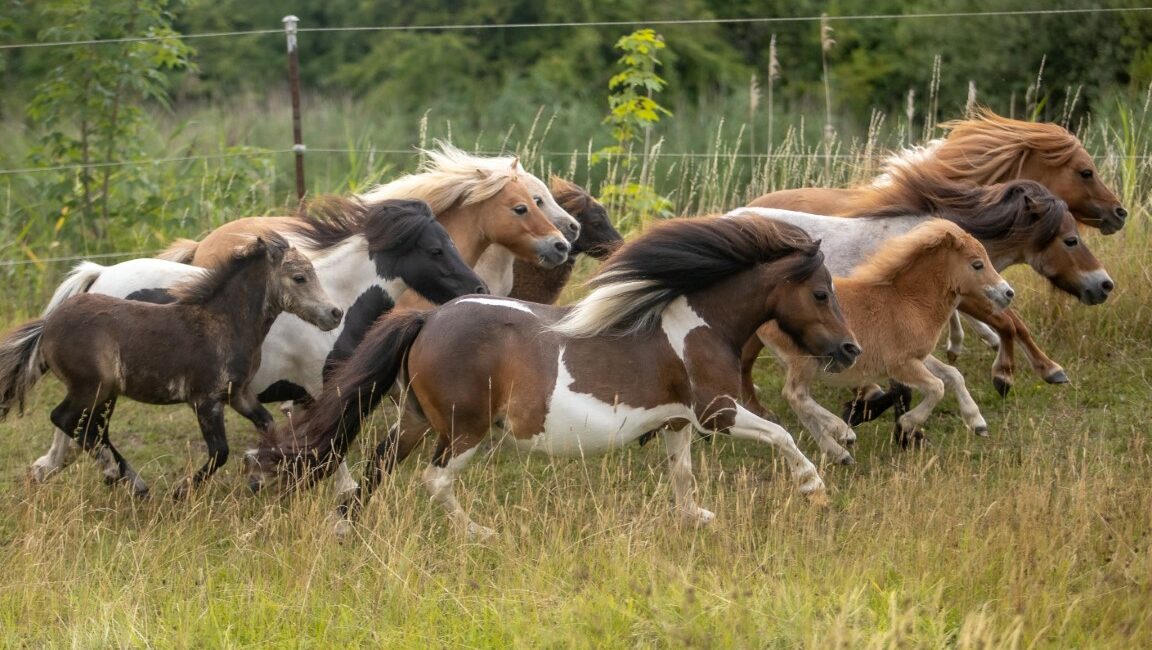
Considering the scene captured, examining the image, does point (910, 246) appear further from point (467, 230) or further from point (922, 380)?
point (467, 230)

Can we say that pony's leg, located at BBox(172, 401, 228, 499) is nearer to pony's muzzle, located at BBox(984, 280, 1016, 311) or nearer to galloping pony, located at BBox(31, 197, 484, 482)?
galloping pony, located at BBox(31, 197, 484, 482)

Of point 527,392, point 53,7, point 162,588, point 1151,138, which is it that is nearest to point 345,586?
point 162,588

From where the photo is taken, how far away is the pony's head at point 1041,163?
8781 mm

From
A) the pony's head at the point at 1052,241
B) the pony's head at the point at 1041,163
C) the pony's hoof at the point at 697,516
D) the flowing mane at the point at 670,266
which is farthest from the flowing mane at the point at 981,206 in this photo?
the pony's hoof at the point at 697,516

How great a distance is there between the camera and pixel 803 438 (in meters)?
8.18

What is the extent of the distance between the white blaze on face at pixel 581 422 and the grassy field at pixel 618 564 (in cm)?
22

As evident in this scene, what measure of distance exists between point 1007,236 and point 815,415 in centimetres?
161

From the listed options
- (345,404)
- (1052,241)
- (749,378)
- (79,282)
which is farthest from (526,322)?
(1052,241)

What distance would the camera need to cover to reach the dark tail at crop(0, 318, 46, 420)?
7.02 metres

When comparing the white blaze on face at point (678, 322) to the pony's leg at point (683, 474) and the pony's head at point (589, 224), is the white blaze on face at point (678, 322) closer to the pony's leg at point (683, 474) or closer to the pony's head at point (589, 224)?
the pony's leg at point (683, 474)

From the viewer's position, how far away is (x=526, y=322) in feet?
21.0

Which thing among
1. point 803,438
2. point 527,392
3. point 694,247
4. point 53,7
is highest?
point 53,7

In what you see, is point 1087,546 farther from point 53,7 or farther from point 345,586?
point 53,7

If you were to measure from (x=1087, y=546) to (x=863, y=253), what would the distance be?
2763 mm
